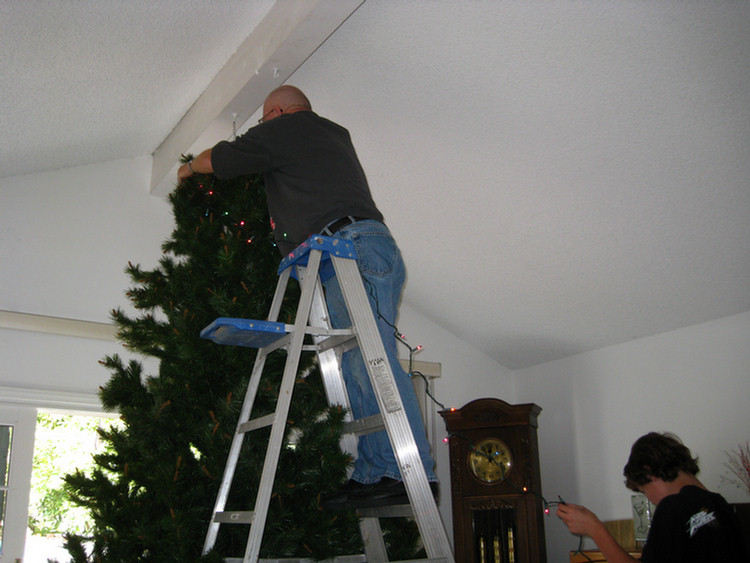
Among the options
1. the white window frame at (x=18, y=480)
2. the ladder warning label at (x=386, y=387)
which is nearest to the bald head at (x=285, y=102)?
the ladder warning label at (x=386, y=387)

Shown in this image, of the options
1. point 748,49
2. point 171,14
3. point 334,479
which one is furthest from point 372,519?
point 748,49

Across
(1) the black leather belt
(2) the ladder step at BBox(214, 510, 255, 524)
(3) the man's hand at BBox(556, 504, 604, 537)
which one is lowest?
(3) the man's hand at BBox(556, 504, 604, 537)

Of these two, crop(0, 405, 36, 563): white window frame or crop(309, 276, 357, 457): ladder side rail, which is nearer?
crop(309, 276, 357, 457): ladder side rail

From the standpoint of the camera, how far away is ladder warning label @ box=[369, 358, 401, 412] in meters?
1.63

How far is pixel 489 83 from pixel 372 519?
185 centimetres

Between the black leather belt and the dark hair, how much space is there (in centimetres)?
121

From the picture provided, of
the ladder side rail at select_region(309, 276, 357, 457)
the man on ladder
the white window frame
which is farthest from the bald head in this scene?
the white window frame

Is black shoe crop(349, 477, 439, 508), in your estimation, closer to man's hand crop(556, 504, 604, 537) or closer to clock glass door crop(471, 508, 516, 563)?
man's hand crop(556, 504, 604, 537)

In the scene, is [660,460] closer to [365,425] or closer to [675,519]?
[675,519]

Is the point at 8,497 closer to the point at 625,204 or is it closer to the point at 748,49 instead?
the point at 625,204

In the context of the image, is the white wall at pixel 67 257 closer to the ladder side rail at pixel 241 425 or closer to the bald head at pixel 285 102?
the bald head at pixel 285 102

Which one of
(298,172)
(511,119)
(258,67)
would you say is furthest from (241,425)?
(511,119)

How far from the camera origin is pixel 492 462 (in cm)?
434

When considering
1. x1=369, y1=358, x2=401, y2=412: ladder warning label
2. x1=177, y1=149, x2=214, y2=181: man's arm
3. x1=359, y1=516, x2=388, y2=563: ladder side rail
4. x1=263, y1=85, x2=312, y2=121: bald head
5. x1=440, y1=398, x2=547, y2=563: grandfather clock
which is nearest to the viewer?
x1=369, y1=358, x2=401, y2=412: ladder warning label
